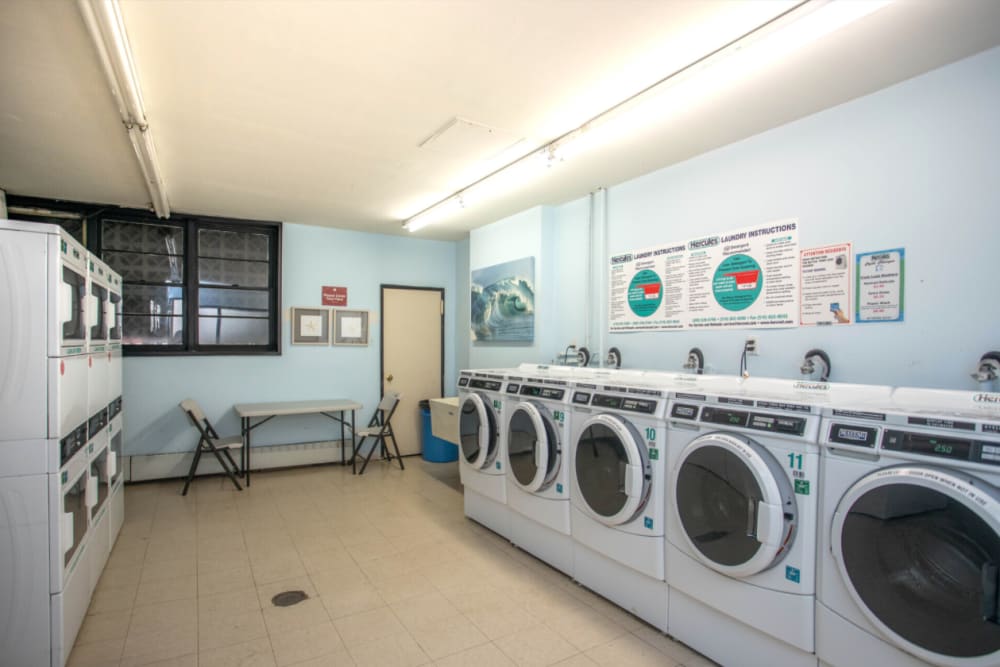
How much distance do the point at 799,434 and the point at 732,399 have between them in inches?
12.3

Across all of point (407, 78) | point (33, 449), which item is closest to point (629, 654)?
point (33, 449)

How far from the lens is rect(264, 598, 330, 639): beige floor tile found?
2.53 metres

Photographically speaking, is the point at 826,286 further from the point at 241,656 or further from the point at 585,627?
the point at 241,656

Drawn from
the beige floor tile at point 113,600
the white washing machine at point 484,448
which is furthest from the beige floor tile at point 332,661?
the white washing machine at point 484,448

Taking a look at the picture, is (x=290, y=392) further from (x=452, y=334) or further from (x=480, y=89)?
(x=480, y=89)

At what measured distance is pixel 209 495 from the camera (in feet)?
15.3

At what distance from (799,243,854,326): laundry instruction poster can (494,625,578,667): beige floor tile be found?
2.12 metres

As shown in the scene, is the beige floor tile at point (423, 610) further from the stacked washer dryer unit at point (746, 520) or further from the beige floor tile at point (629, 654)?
the stacked washer dryer unit at point (746, 520)

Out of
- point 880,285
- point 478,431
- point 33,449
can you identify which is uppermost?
point 880,285

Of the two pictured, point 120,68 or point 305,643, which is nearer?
point 120,68

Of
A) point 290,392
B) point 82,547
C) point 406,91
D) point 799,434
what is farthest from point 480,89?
point 290,392

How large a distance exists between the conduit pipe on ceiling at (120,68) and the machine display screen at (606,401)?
2690 mm

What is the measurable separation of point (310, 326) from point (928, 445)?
548 centimetres

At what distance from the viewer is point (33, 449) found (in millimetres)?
2082
